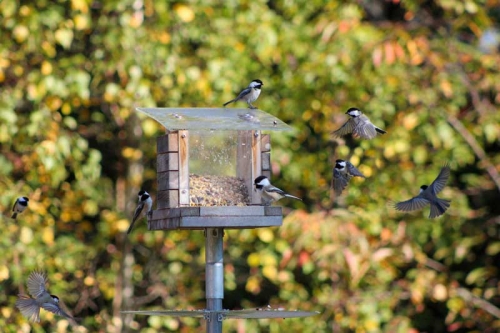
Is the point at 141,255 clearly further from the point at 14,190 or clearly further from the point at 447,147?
the point at 447,147

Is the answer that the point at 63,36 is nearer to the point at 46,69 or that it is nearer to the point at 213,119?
the point at 46,69

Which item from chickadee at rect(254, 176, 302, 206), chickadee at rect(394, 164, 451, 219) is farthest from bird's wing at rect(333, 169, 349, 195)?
chickadee at rect(254, 176, 302, 206)

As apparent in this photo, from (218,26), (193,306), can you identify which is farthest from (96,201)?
(218,26)

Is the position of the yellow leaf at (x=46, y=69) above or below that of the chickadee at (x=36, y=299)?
above

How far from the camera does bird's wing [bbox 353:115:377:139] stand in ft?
15.9

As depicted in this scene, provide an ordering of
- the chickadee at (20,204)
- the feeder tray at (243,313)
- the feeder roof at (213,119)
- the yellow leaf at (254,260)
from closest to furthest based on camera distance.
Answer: the feeder tray at (243,313)
the feeder roof at (213,119)
the chickadee at (20,204)
the yellow leaf at (254,260)

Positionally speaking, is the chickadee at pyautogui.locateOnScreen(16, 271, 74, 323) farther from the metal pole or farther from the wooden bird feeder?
the metal pole

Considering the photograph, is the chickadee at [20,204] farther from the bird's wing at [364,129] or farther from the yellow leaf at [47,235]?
the bird's wing at [364,129]

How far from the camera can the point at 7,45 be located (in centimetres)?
580

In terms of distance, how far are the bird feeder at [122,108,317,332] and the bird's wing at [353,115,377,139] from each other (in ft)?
2.94

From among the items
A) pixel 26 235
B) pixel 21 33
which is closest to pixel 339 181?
pixel 26 235

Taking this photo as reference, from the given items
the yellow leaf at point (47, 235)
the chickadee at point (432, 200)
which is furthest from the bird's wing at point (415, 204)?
the yellow leaf at point (47, 235)

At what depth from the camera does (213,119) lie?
3914 millimetres

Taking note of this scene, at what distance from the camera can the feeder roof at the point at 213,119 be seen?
3.84 meters
